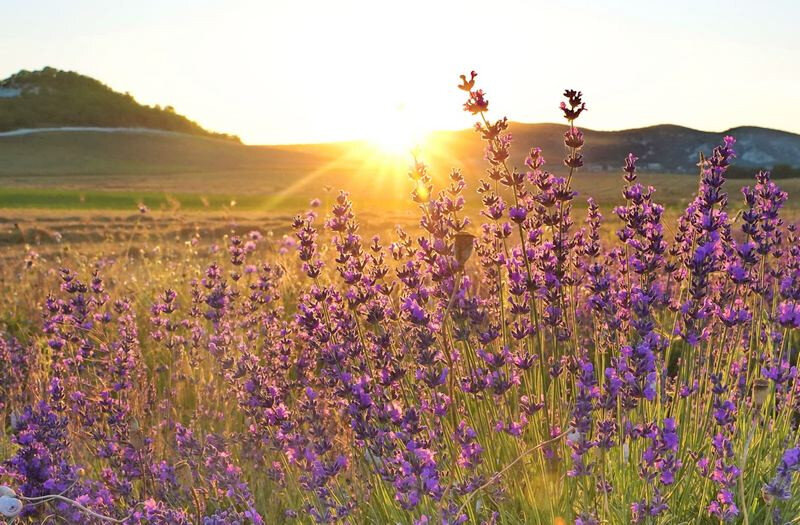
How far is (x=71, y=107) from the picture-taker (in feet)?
313

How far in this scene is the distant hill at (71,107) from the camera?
9050cm

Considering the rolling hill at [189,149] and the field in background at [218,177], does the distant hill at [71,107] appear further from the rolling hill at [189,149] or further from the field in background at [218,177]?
the field in background at [218,177]

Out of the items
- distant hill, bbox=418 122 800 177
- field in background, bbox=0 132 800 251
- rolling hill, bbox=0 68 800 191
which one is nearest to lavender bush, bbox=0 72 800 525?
field in background, bbox=0 132 800 251

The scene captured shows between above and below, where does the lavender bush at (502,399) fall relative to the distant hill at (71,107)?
below

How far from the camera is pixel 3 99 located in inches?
3644

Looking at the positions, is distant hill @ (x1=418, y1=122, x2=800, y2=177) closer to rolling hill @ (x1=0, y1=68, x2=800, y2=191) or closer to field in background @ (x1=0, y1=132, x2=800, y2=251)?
rolling hill @ (x1=0, y1=68, x2=800, y2=191)

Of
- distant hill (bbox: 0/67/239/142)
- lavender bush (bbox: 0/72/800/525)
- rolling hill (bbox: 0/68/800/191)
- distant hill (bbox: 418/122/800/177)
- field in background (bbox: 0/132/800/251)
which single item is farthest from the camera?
distant hill (bbox: 0/67/239/142)

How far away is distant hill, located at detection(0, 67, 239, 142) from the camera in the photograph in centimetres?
9050

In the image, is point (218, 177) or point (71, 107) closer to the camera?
point (218, 177)

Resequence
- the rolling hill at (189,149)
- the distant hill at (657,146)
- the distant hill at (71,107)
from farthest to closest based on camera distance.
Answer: the distant hill at (71,107) → the distant hill at (657,146) → the rolling hill at (189,149)

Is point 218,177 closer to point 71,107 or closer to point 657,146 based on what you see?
point 71,107

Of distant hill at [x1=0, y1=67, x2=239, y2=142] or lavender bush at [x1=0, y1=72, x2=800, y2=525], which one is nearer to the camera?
lavender bush at [x1=0, y1=72, x2=800, y2=525]

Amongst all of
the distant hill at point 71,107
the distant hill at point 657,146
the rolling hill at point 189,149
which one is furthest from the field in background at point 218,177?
the distant hill at point 71,107

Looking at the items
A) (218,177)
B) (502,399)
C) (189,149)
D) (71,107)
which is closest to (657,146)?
(218,177)
